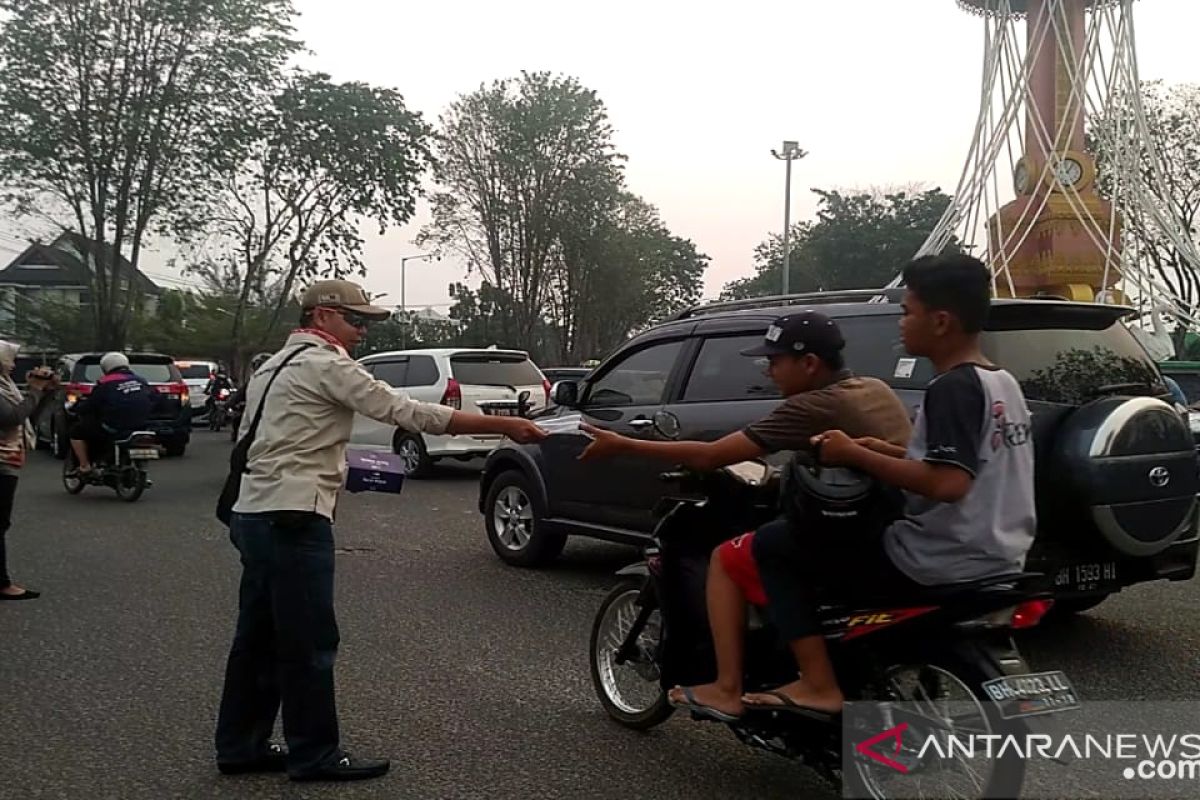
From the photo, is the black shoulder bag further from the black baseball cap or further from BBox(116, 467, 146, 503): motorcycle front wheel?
BBox(116, 467, 146, 503): motorcycle front wheel

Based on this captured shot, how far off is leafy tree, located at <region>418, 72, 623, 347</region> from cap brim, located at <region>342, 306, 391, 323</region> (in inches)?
1348

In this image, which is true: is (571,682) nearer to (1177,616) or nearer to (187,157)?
(1177,616)

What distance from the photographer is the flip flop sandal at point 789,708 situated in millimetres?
3412

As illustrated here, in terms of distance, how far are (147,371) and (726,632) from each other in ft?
56.8

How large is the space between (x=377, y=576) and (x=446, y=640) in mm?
2021

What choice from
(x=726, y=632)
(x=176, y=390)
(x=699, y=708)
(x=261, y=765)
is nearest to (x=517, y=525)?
(x=261, y=765)

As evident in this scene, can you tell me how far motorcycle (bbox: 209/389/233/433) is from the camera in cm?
2679

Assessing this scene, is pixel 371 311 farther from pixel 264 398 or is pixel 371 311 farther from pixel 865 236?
pixel 865 236

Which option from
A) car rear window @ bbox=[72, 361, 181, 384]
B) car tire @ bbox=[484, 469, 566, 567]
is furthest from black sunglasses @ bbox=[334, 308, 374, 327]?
car rear window @ bbox=[72, 361, 181, 384]

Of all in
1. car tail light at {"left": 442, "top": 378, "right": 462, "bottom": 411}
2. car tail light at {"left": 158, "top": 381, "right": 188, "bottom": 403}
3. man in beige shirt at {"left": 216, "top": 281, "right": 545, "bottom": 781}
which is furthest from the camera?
car tail light at {"left": 158, "top": 381, "right": 188, "bottom": 403}

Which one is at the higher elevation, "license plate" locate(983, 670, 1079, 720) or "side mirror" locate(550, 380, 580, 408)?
"side mirror" locate(550, 380, 580, 408)

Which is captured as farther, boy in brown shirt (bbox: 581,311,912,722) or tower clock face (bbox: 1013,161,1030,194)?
tower clock face (bbox: 1013,161,1030,194)

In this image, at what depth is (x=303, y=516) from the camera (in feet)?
13.2

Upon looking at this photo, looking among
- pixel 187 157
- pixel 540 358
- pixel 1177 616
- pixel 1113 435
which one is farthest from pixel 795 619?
pixel 540 358
